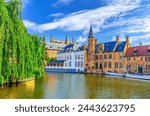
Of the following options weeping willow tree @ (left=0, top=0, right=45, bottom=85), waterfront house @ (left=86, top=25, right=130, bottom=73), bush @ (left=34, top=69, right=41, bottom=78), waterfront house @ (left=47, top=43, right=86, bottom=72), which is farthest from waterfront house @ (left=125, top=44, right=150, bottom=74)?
weeping willow tree @ (left=0, top=0, right=45, bottom=85)

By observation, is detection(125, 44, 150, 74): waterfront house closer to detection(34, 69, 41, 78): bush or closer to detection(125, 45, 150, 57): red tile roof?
detection(125, 45, 150, 57): red tile roof

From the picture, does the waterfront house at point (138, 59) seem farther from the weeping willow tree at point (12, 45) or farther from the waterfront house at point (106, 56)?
the weeping willow tree at point (12, 45)

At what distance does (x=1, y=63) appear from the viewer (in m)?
5.43

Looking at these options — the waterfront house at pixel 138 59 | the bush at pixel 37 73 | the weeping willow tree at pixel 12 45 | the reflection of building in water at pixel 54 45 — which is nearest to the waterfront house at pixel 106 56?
the waterfront house at pixel 138 59

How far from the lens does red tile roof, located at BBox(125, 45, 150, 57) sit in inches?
483

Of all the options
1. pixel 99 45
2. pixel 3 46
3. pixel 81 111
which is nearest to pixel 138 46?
pixel 99 45

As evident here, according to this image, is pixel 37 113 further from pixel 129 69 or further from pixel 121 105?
pixel 129 69

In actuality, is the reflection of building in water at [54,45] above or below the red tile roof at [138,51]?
above

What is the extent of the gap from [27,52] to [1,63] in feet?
3.94

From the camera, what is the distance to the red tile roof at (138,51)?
40.3 ft

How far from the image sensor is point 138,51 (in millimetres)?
12805

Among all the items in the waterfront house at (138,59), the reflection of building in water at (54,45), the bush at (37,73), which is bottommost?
the bush at (37,73)

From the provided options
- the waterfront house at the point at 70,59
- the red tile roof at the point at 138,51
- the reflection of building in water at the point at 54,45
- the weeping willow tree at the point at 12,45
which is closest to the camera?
the weeping willow tree at the point at 12,45

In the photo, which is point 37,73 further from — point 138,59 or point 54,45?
point 138,59
